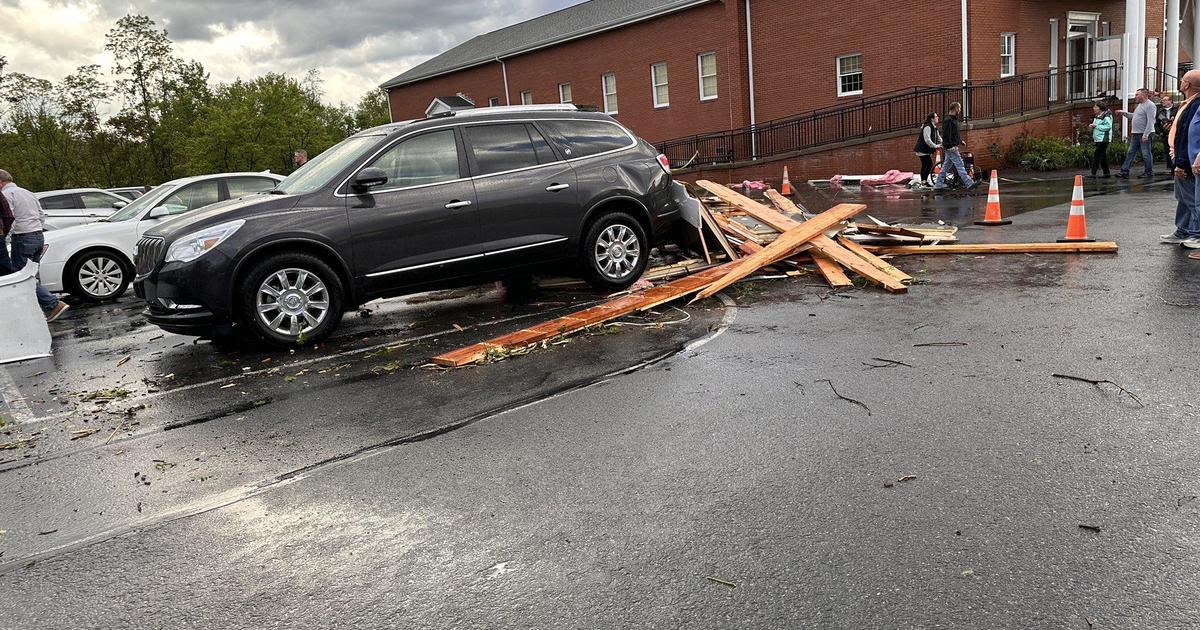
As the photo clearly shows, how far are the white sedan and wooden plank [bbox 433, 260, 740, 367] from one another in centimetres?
660

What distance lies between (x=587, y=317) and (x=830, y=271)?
3.11m

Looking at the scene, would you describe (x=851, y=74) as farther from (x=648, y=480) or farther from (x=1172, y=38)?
(x=648, y=480)

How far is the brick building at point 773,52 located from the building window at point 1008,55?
0.06 metres

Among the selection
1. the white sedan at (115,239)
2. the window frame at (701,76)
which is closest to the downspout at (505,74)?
the window frame at (701,76)

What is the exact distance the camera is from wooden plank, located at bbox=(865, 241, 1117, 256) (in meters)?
10.0

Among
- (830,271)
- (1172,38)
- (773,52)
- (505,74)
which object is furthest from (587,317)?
(505,74)

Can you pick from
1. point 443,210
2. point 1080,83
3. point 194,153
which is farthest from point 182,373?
point 194,153

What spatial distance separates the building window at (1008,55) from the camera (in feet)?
83.8

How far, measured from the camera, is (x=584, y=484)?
4.30 m

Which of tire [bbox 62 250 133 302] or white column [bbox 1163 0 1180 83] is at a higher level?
white column [bbox 1163 0 1180 83]

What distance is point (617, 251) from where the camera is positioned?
9.36 meters

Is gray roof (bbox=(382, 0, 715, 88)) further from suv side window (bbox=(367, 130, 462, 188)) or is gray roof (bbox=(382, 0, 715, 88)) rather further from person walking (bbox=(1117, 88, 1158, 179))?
suv side window (bbox=(367, 130, 462, 188))

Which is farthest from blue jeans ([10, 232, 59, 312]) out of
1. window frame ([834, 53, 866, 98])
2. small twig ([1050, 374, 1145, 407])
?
window frame ([834, 53, 866, 98])

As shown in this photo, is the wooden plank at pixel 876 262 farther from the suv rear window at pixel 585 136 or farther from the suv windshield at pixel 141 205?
the suv windshield at pixel 141 205
